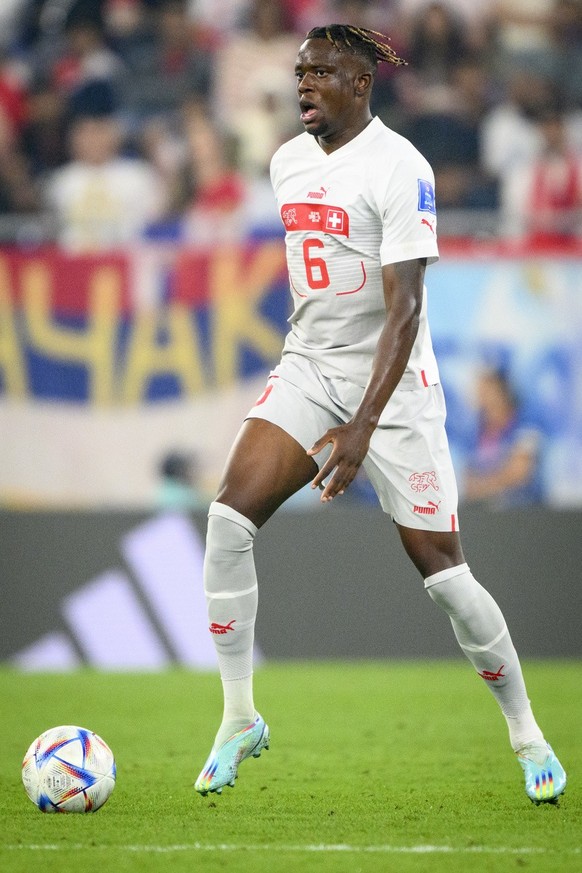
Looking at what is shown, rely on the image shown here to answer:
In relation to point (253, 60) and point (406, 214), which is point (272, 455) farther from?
point (253, 60)

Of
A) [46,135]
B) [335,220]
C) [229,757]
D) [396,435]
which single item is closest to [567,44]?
[46,135]

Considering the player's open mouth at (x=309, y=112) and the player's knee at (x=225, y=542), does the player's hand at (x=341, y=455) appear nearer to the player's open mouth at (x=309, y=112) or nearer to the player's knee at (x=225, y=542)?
the player's knee at (x=225, y=542)

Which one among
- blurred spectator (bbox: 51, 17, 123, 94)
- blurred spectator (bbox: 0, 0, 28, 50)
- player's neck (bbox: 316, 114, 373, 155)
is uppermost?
player's neck (bbox: 316, 114, 373, 155)

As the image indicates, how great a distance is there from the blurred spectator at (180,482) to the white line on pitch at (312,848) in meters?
5.77

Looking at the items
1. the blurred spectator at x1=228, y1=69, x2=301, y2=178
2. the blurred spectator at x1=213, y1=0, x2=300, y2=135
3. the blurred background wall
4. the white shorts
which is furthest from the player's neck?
the blurred spectator at x1=213, y1=0, x2=300, y2=135

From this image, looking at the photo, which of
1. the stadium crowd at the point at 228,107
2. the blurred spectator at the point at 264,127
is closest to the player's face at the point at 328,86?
the stadium crowd at the point at 228,107

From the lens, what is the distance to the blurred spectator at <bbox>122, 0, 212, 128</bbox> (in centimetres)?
1193

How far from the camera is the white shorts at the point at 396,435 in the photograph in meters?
4.41

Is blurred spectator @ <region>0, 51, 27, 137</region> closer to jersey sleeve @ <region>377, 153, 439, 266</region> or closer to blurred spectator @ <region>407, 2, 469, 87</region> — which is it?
blurred spectator @ <region>407, 2, 469, 87</region>

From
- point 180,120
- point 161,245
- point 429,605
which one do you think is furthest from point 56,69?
point 429,605

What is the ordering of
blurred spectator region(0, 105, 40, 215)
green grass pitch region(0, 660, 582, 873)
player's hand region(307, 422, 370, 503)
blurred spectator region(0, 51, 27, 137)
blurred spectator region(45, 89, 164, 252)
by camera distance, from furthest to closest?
blurred spectator region(0, 51, 27, 137), blurred spectator region(0, 105, 40, 215), blurred spectator region(45, 89, 164, 252), player's hand region(307, 422, 370, 503), green grass pitch region(0, 660, 582, 873)

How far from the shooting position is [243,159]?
35.4 ft

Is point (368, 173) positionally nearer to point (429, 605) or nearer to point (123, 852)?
point (123, 852)

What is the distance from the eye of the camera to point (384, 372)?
13.9 feet
